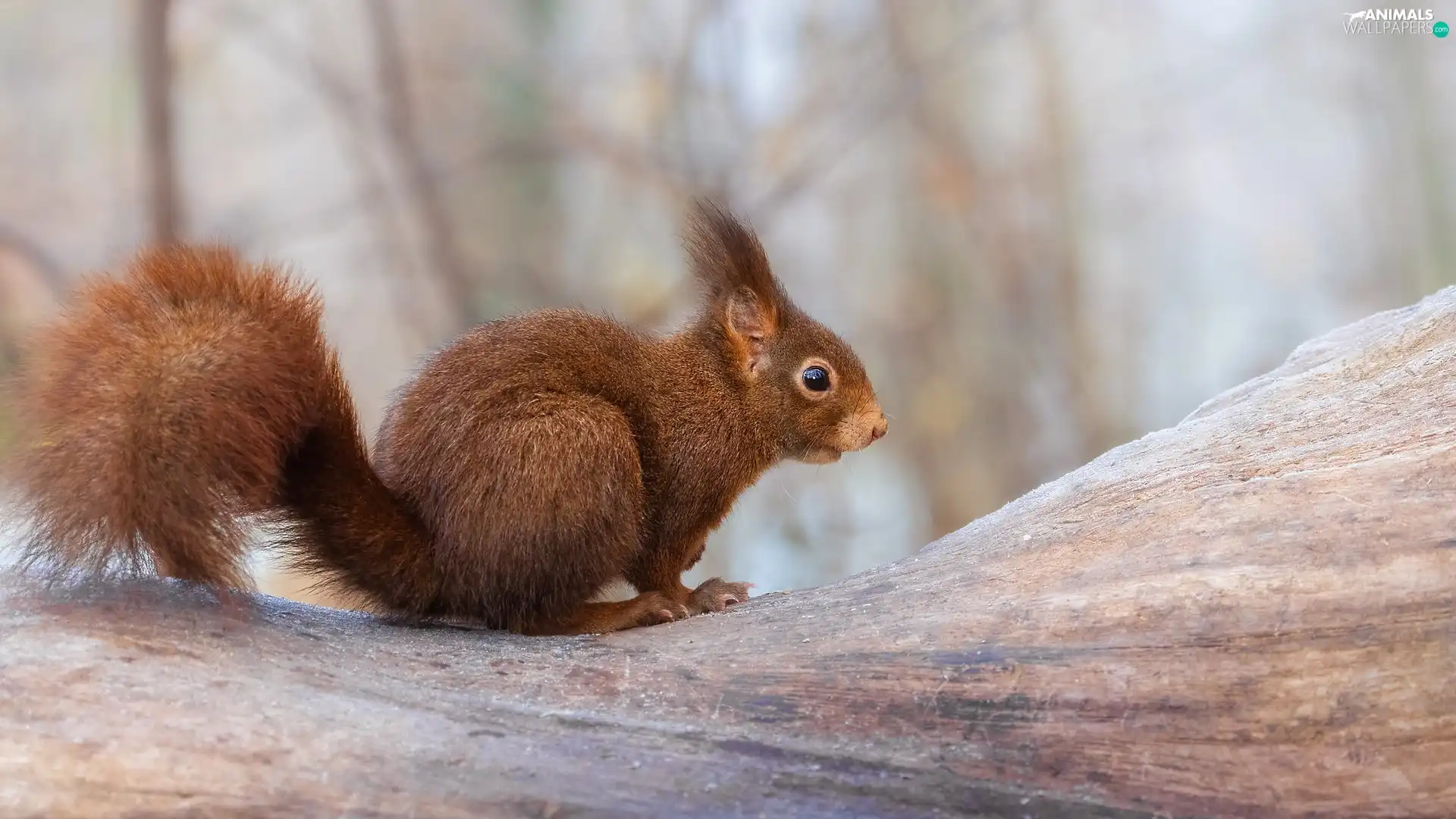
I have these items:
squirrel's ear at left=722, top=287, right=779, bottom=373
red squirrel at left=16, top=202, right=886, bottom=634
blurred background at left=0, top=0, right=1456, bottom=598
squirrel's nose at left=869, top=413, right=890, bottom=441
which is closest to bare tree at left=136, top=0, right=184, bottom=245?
blurred background at left=0, top=0, right=1456, bottom=598

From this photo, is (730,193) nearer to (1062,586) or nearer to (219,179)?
(219,179)

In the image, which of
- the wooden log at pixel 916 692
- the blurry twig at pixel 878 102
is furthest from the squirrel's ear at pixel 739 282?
the blurry twig at pixel 878 102

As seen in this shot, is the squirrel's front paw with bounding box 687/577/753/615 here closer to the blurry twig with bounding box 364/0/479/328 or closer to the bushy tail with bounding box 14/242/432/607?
the bushy tail with bounding box 14/242/432/607

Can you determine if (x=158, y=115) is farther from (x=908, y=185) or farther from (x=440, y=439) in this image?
(x=908, y=185)

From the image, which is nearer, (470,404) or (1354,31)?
(470,404)

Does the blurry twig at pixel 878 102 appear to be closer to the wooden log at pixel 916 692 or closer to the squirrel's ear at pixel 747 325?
the squirrel's ear at pixel 747 325

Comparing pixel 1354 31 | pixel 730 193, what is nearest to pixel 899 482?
pixel 730 193
